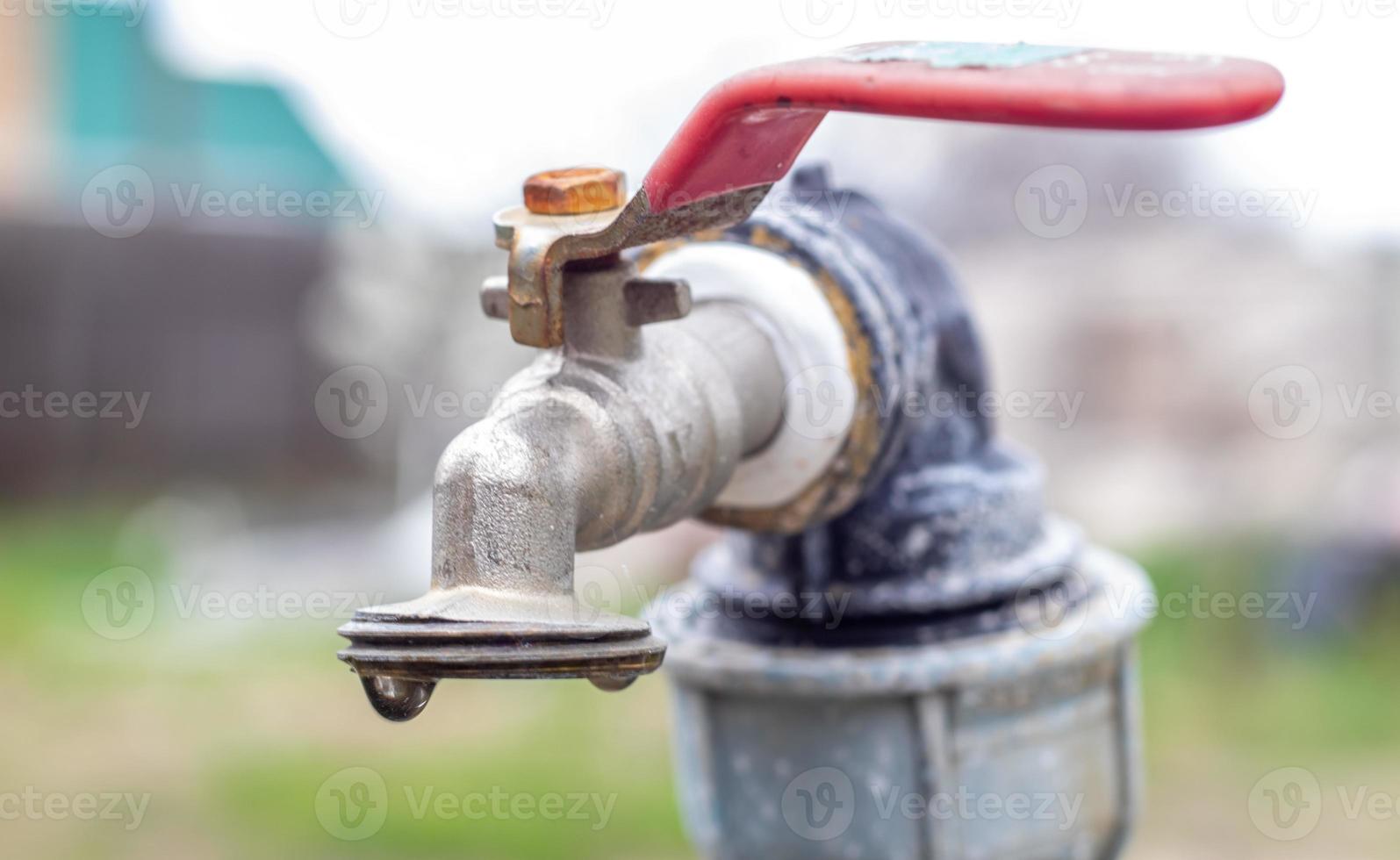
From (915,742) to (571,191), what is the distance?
605mm

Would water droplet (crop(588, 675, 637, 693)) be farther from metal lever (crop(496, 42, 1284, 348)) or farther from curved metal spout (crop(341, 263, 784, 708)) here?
metal lever (crop(496, 42, 1284, 348))

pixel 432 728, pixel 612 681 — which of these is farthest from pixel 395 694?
pixel 432 728

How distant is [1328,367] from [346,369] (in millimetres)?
4848

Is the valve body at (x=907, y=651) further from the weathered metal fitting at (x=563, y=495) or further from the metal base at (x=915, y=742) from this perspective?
the weathered metal fitting at (x=563, y=495)

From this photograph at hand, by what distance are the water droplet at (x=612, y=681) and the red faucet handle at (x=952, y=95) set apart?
0.31 metres

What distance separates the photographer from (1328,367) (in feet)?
22.9

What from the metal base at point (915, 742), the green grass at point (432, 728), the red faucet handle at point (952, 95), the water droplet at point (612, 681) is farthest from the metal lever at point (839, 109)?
the green grass at point (432, 728)

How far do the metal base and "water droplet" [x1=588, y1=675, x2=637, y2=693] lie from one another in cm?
45

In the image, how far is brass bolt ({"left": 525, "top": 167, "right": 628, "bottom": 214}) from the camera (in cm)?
100

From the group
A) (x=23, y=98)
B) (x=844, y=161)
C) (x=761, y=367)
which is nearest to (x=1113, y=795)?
(x=761, y=367)

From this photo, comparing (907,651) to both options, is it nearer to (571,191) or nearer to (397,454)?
(571,191)

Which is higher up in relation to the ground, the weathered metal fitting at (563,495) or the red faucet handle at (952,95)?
the red faucet handle at (952,95)

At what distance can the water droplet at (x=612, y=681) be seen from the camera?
85 cm

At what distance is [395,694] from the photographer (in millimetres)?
851
